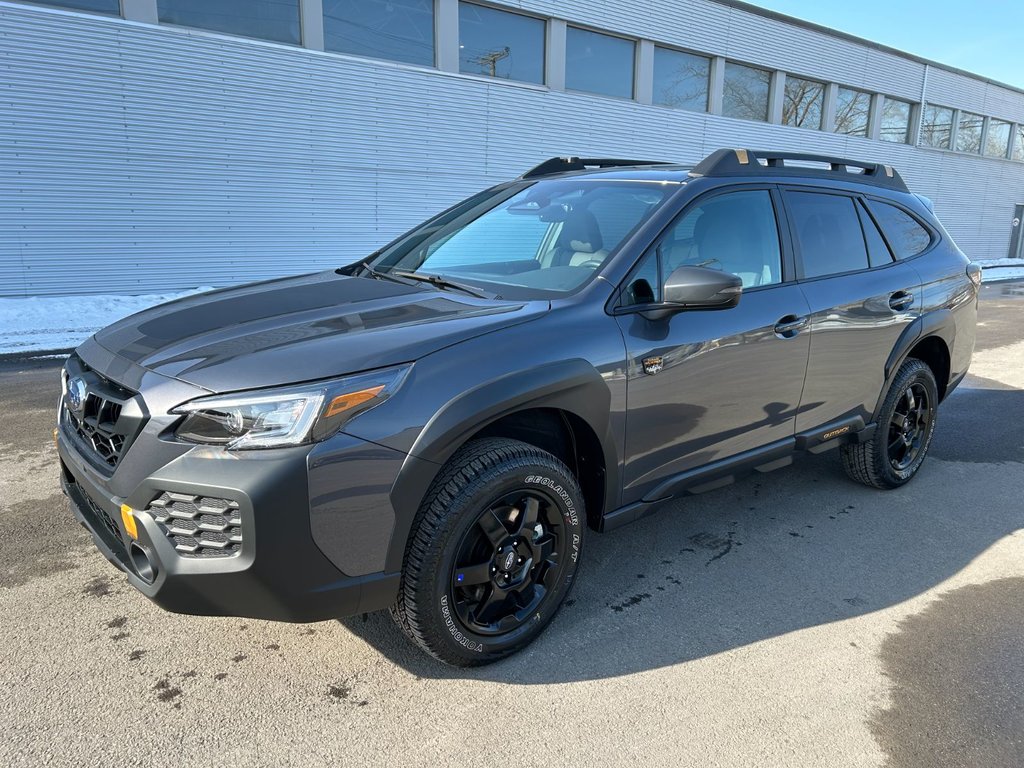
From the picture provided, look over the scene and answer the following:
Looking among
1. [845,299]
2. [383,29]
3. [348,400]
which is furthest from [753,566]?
[383,29]

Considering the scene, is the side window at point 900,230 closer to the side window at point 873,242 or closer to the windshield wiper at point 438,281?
the side window at point 873,242

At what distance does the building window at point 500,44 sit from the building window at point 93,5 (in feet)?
19.4

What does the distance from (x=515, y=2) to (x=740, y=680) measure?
1442 cm

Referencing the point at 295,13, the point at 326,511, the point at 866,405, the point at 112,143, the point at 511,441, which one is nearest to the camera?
the point at 326,511

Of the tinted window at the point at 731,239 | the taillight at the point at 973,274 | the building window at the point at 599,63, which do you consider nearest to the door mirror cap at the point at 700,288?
the tinted window at the point at 731,239

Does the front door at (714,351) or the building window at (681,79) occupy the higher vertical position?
the building window at (681,79)

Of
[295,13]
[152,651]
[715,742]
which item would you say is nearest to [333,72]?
[295,13]

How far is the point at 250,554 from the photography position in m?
2.07

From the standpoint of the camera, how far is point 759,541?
12.3 feet

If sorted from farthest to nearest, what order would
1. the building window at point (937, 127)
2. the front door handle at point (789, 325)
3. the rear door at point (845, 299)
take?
1. the building window at point (937, 127)
2. the rear door at point (845, 299)
3. the front door handle at point (789, 325)

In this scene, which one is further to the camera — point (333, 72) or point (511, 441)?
→ point (333, 72)

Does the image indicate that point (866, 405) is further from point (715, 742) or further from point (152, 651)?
point (152, 651)

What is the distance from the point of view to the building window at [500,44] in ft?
46.1

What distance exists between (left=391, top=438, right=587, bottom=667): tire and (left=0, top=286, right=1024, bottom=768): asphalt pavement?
16 centimetres
